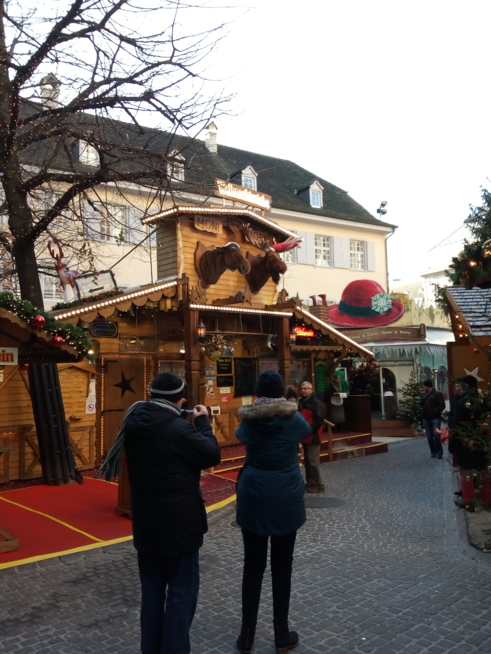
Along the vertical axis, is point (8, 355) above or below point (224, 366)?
above

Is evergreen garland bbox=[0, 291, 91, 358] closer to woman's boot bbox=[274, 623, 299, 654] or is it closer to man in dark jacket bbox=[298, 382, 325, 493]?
man in dark jacket bbox=[298, 382, 325, 493]

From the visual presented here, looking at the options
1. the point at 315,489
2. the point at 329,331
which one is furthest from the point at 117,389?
the point at 329,331

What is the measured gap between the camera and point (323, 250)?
98.6 ft

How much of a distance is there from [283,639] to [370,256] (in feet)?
95.0

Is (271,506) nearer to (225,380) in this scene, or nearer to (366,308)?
(225,380)

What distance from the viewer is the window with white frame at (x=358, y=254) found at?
31.2 m

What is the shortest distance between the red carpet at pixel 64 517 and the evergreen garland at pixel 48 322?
7.13 feet

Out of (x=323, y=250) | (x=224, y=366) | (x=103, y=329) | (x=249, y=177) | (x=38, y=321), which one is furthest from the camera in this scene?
(x=323, y=250)

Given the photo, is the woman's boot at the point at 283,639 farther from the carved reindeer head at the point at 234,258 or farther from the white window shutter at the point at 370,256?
the white window shutter at the point at 370,256

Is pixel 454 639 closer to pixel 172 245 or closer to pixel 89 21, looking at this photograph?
pixel 89 21

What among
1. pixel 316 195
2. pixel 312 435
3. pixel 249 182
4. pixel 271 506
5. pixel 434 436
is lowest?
pixel 434 436

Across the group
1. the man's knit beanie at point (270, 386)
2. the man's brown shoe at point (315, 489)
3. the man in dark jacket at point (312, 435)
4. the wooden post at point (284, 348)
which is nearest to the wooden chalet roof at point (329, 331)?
the wooden post at point (284, 348)

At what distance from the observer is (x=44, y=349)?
25.7 feet

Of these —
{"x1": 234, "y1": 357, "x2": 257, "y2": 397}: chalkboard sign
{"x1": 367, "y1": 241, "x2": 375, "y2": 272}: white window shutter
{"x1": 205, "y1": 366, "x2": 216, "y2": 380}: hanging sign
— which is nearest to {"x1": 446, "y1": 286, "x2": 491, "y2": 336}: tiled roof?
{"x1": 234, "y1": 357, "x2": 257, "y2": 397}: chalkboard sign
